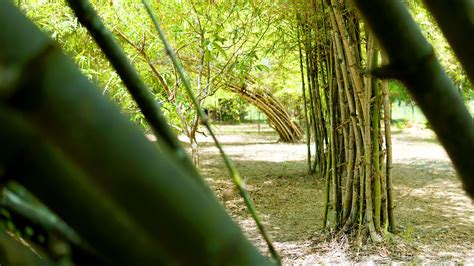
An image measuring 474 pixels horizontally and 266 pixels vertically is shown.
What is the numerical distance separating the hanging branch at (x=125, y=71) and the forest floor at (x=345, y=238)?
1043 mm

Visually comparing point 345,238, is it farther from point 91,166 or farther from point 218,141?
point 91,166

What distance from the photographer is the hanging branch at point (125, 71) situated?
1.33 ft

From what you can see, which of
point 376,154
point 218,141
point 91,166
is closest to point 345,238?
point 376,154

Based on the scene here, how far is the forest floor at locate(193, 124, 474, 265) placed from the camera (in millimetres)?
3867

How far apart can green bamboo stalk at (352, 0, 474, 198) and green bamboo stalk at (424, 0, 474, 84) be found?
18mm

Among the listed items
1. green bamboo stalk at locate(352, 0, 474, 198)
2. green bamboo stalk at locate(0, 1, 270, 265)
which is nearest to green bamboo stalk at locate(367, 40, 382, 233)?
green bamboo stalk at locate(352, 0, 474, 198)

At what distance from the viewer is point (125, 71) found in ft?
1.37

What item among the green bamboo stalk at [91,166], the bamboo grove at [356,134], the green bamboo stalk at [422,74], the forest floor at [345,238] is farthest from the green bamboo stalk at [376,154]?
the green bamboo stalk at [91,166]

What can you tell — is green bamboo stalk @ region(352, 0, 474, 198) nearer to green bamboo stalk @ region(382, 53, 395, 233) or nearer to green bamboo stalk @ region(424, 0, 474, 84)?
green bamboo stalk @ region(424, 0, 474, 84)

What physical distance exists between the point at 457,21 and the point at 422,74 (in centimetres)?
5

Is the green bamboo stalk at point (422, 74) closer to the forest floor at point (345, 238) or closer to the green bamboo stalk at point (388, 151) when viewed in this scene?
the forest floor at point (345, 238)

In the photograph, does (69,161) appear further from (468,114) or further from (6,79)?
(468,114)

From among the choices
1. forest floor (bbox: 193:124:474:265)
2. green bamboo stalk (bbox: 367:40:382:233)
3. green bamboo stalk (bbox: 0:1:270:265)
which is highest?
green bamboo stalk (bbox: 0:1:270:265)

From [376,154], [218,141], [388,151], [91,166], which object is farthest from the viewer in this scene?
[388,151]
